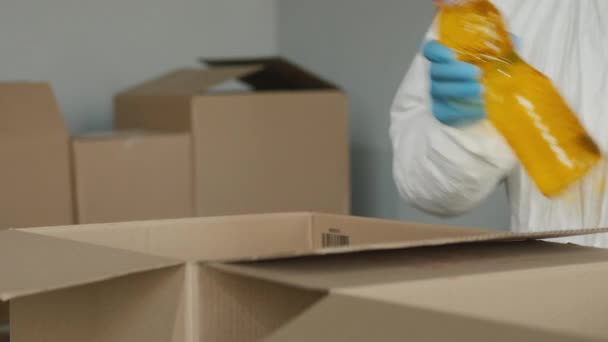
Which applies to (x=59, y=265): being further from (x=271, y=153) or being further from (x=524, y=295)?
(x=271, y=153)

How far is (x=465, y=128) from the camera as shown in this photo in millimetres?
1062

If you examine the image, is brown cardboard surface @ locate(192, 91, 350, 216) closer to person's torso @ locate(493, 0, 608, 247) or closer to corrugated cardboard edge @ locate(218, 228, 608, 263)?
person's torso @ locate(493, 0, 608, 247)

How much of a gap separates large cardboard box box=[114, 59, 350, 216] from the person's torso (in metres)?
0.68

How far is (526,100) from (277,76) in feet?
3.28

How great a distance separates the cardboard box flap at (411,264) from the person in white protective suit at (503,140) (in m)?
0.38

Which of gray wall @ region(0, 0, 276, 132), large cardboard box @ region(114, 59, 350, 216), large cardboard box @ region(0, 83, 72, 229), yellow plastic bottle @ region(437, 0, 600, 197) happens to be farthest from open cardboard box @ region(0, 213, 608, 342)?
gray wall @ region(0, 0, 276, 132)

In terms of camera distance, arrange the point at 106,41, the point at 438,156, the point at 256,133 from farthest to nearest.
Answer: the point at 106,41 < the point at 256,133 < the point at 438,156

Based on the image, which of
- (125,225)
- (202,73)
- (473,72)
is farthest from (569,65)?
(202,73)

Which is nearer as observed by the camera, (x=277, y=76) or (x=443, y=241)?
(x=443, y=241)

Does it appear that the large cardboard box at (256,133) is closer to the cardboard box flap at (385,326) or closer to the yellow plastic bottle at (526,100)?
the yellow plastic bottle at (526,100)

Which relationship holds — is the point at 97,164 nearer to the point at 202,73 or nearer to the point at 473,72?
the point at 202,73

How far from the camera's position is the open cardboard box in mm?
443

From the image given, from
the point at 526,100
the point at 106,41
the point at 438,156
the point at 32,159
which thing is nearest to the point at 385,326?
the point at 526,100

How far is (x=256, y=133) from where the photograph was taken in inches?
67.1
